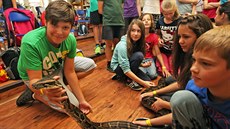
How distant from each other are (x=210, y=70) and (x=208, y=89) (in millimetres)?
210

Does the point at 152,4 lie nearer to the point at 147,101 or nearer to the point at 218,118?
the point at 147,101

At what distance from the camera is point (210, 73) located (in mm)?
937

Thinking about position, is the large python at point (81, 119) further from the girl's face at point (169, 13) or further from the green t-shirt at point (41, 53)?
the girl's face at point (169, 13)

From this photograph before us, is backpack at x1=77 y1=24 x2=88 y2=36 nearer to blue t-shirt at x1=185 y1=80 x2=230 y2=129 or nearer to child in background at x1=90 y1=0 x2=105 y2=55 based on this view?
child in background at x1=90 y1=0 x2=105 y2=55

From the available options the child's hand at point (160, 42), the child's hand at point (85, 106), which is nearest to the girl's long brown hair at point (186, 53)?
the child's hand at point (85, 106)

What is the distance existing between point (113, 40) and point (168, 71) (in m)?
1.06

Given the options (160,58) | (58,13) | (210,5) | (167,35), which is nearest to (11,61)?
(58,13)

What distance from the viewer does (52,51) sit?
1.76m

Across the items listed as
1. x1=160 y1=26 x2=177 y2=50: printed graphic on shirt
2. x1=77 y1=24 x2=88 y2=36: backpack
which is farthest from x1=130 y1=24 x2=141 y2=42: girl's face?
x1=77 y1=24 x2=88 y2=36: backpack

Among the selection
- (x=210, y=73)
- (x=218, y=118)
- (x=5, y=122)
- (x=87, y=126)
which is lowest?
(x=5, y=122)

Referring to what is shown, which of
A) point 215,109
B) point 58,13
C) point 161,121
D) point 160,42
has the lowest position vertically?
point 161,121

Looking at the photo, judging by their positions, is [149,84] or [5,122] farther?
[149,84]

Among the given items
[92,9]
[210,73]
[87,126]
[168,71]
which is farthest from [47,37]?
[92,9]

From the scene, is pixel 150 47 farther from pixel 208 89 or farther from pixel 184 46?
pixel 208 89
